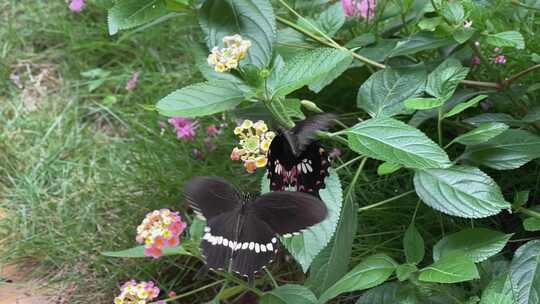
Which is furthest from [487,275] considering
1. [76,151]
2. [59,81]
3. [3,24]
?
[3,24]

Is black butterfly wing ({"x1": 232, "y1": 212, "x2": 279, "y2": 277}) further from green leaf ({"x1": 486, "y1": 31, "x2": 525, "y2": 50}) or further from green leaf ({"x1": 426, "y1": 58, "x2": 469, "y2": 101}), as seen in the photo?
green leaf ({"x1": 486, "y1": 31, "x2": 525, "y2": 50})

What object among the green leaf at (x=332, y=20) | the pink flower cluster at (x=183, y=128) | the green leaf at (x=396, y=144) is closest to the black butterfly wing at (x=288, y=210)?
the green leaf at (x=396, y=144)

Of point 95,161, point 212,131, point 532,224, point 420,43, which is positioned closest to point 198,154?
point 212,131

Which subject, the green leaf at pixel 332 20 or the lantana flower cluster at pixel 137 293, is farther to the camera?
the green leaf at pixel 332 20

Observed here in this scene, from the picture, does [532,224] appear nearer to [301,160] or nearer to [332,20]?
[301,160]

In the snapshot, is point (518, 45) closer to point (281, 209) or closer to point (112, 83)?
point (281, 209)

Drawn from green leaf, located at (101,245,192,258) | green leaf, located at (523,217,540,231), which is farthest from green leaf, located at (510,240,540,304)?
green leaf, located at (101,245,192,258)

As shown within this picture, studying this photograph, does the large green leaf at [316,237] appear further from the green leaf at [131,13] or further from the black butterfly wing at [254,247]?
the green leaf at [131,13]
